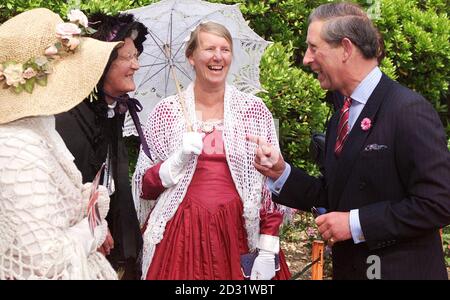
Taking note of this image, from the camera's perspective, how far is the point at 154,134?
3994 millimetres

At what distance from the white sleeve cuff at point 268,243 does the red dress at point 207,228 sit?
0.03 meters

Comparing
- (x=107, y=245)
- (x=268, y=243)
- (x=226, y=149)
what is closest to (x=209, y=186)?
(x=226, y=149)

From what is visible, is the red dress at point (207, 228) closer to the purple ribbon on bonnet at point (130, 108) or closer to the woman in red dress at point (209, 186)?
the woman in red dress at point (209, 186)

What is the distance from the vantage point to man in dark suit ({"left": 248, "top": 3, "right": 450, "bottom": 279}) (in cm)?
277

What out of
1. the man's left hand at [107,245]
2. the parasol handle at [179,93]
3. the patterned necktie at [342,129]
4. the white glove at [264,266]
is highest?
the parasol handle at [179,93]

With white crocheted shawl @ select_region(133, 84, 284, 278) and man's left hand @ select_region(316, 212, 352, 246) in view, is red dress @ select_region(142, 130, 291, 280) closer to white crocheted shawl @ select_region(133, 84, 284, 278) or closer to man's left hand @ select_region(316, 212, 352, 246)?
white crocheted shawl @ select_region(133, 84, 284, 278)

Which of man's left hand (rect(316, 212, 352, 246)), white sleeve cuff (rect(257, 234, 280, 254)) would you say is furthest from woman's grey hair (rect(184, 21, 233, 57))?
man's left hand (rect(316, 212, 352, 246))

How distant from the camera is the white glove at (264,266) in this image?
3770 millimetres

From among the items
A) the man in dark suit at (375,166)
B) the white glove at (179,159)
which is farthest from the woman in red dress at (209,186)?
the man in dark suit at (375,166)

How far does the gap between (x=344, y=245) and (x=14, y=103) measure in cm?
150

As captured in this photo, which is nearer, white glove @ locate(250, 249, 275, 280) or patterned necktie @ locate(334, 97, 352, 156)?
patterned necktie @ locate(334, 97, 352, 156)

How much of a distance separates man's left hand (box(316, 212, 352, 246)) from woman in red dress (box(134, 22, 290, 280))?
2.90 ft
